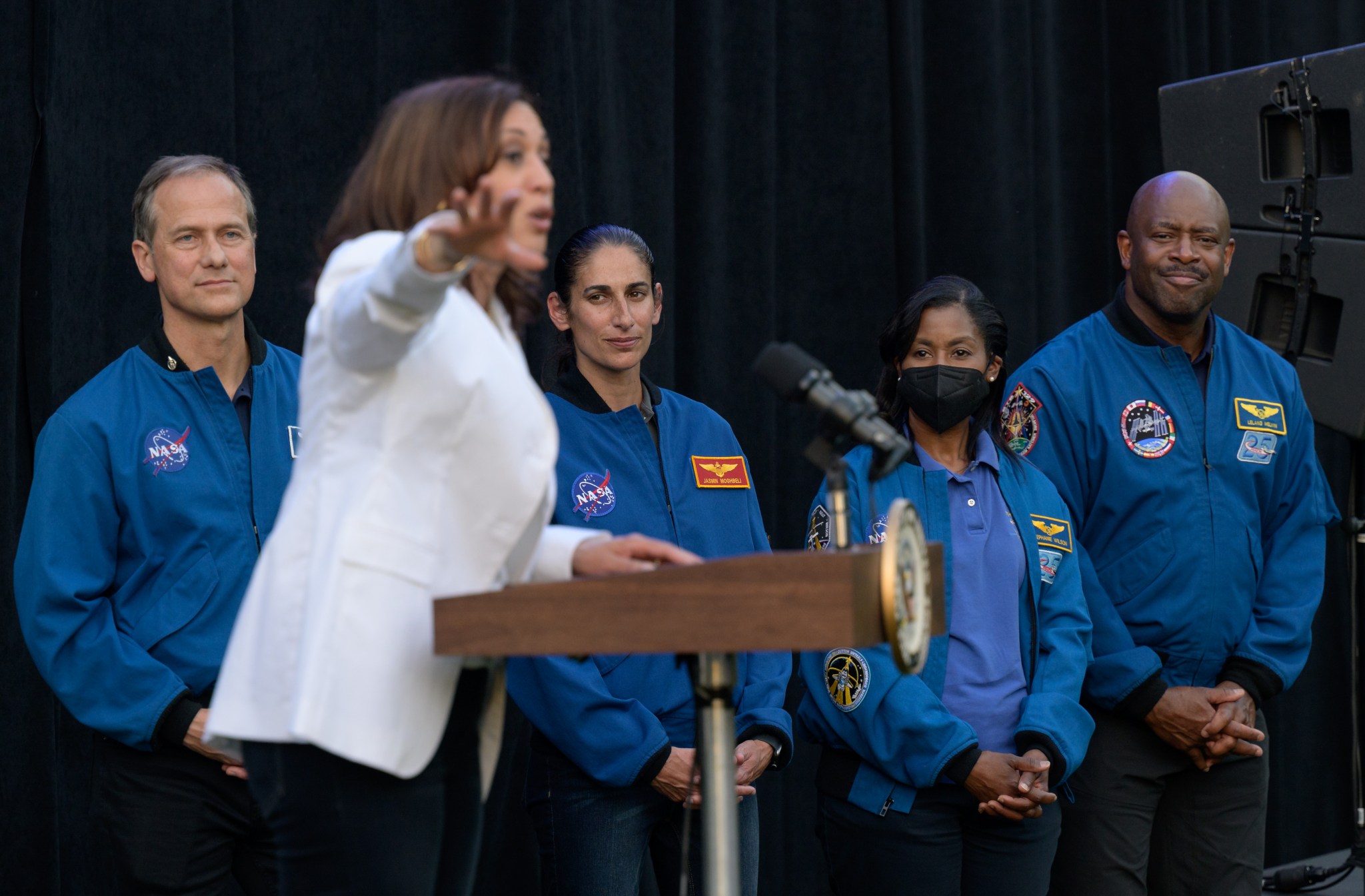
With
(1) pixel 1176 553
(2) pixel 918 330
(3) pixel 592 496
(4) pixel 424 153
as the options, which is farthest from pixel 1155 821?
(4) pixel 424 153

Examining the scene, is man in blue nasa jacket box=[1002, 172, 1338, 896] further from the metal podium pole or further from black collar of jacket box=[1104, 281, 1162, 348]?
the metal podium pole

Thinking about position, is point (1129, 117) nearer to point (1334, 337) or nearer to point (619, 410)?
point (1334, 337)

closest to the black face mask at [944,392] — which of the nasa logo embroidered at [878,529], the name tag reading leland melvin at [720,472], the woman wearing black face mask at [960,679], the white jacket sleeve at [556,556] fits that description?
the woman wearing black face mask at [960,679]

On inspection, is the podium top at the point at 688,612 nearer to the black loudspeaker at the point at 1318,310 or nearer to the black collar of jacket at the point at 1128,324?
the black collar of jacket at the point at 1128,324

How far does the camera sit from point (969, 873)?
98.7 inches

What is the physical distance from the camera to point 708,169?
3.78 meters

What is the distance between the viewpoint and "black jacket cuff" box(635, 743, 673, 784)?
2400mm

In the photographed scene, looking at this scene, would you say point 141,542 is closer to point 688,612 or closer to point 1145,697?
point 688,612

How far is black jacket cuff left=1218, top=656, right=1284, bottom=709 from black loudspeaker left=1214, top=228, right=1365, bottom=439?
2.79 ft

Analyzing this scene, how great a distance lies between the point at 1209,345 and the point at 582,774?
1.63 metres

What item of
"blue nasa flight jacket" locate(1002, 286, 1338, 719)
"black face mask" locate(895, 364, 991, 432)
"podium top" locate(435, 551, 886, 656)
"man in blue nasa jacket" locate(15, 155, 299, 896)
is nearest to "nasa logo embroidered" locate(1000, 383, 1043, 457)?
"blue nasa flight jacket" locate(1002, 286, 1338, 719)

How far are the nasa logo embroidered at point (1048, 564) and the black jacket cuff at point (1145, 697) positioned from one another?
342 mm

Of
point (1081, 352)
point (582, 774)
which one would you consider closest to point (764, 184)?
point (1081, 352)

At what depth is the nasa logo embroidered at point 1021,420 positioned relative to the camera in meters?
2.99
